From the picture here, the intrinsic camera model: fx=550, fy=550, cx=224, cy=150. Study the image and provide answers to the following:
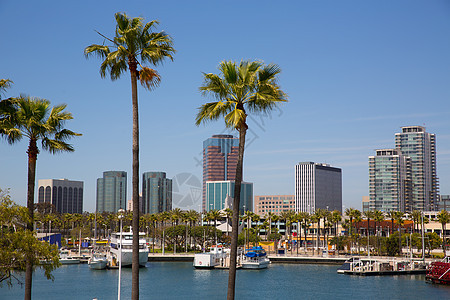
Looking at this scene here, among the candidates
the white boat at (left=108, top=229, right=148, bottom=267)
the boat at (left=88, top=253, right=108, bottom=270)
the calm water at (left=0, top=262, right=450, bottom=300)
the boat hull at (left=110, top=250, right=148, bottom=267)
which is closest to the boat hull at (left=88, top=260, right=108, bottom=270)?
the boat at (left=88, top=253, right=108, bottom=270)

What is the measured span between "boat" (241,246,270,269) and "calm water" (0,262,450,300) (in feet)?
10.3

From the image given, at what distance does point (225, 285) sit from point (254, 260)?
112 ft

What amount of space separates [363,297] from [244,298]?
57.9 feet

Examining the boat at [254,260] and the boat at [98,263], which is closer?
the boat at [98,263]

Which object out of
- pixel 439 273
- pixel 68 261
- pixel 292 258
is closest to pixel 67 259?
pixel 68 261

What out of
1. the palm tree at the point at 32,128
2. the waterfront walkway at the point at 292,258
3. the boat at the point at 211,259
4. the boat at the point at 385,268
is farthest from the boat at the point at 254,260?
the palm tree at the point at 32,128

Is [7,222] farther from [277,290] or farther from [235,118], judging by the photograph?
[277,290]

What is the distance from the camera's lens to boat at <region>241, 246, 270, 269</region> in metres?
126

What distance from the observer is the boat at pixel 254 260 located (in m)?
126

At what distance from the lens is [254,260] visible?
128 m

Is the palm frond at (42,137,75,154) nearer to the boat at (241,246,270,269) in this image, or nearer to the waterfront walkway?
the boat at (241,246,270,269)

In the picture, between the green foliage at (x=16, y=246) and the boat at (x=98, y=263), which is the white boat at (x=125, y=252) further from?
A: the green foliage at (x=16, y=246)

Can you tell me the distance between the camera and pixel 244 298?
78062 millimetres

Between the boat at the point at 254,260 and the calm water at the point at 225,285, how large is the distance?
3146 millimetres
